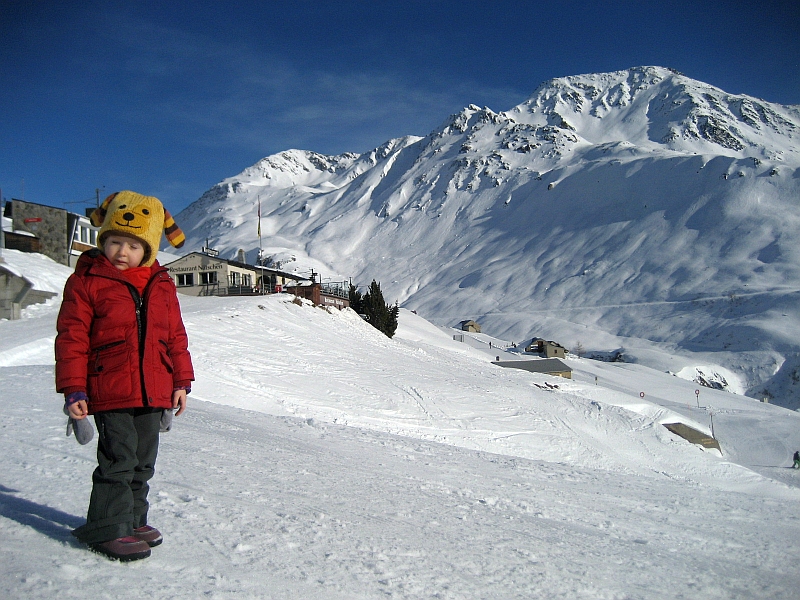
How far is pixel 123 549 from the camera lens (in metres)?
3.61

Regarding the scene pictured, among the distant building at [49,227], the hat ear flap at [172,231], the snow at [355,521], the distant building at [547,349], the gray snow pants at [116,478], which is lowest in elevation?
the distant building at [547,349]

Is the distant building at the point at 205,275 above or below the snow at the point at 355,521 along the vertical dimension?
above

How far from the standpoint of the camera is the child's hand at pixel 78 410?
3516mm

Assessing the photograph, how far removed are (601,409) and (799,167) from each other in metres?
161

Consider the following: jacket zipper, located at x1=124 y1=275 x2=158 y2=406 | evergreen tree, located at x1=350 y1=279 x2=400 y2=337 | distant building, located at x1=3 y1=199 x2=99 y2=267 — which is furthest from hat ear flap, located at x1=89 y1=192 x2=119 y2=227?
evergreen tree, located at x1=350 y1=279 x2=400 y2=337

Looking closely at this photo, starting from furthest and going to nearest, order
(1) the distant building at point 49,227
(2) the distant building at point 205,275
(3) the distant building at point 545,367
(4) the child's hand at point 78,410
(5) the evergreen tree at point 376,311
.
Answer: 1. (3) the distant building at point 545,367
2. (5) the evergreen tree at point 376,311
3. (2) the distant building at point 205,275
4. (1) the distant building at point 49,227
5. (4) the child's hand at point 78,410

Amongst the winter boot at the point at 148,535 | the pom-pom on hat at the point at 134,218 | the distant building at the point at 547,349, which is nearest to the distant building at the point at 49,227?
the pom-pom on hat at the point at 134,218

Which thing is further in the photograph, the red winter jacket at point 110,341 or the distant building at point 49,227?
the distant building at point 49,227

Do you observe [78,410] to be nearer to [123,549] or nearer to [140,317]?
[140,317]

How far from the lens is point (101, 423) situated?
3.75 meters

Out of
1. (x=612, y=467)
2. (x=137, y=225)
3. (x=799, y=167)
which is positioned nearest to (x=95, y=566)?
(x=137, y=225)

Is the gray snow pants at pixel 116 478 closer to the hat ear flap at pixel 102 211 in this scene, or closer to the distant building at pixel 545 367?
the hat ear flap at pixel 102 211

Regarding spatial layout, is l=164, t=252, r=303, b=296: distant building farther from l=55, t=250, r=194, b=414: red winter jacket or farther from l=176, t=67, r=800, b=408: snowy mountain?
l=176, t=67, r=800, b=408: snowy mountain

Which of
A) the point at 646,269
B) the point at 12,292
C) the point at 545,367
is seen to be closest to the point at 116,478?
the point at 12,292
